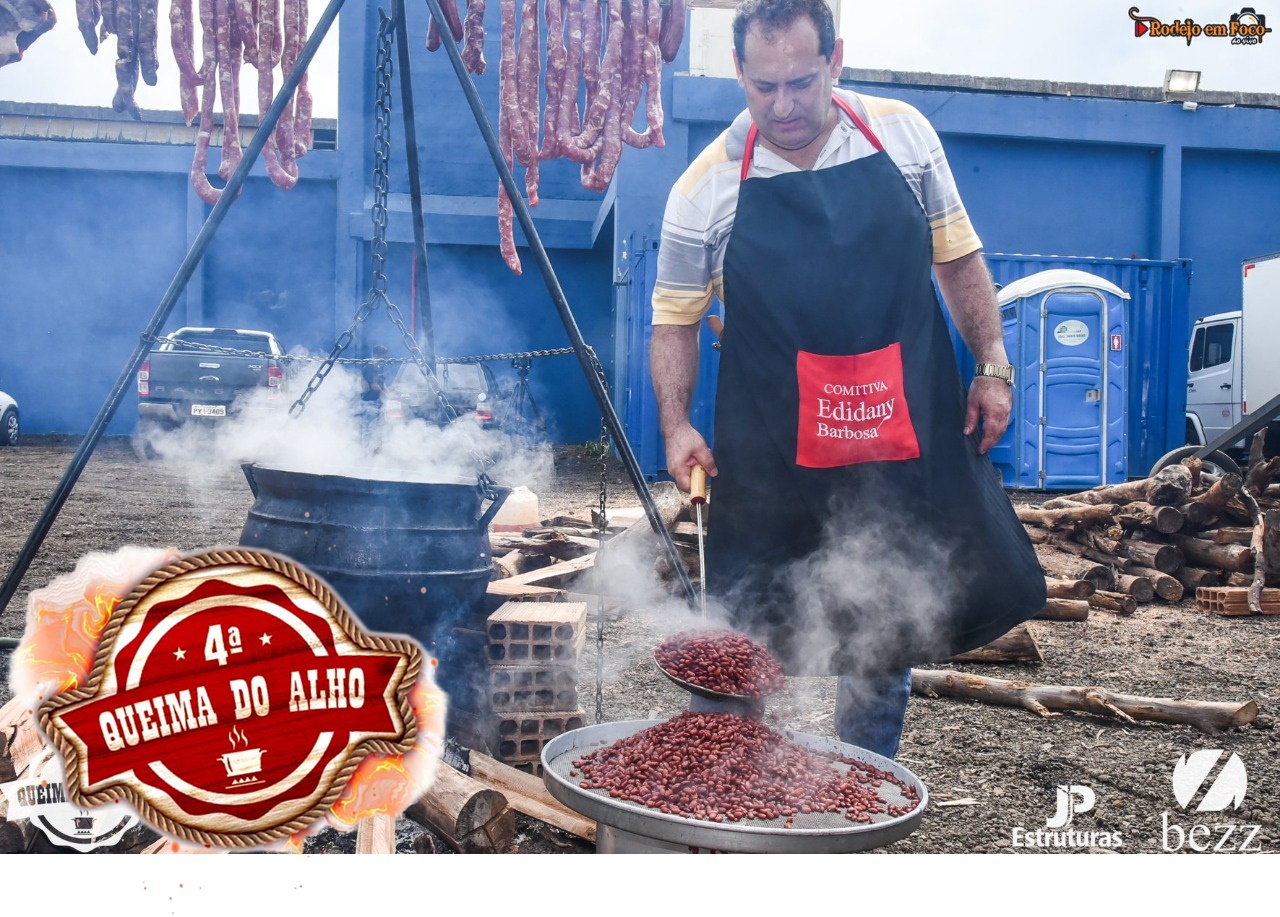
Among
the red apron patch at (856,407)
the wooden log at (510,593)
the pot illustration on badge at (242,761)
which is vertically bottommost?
the pot illustration on badge at (242,761)

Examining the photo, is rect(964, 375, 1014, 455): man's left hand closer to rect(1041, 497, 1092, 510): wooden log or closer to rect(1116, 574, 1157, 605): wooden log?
rect(1116, 574, 1157, 605): wooden log

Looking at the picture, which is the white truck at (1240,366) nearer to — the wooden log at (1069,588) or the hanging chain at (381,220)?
the wooden log at (1069,588)

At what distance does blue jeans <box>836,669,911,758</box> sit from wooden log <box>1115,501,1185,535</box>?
3.05 m

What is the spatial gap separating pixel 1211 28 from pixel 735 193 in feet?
4.25

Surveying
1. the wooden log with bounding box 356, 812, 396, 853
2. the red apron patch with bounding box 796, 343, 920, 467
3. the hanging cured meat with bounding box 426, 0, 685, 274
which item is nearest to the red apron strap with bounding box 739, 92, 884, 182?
the hanging cured meat with bounding box 426, 0, 685, 274

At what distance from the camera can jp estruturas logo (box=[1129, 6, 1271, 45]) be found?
240 cm

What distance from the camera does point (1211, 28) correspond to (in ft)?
7.93

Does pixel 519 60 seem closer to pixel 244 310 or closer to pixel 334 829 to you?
pixel 244 310

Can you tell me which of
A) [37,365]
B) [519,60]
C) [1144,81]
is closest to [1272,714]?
[1144,81]

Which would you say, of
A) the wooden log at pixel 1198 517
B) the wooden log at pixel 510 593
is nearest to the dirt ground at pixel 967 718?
the wooden log at pixel 510 593

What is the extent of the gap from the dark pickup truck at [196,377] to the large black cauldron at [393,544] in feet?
1.30

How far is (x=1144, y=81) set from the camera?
2.56 m

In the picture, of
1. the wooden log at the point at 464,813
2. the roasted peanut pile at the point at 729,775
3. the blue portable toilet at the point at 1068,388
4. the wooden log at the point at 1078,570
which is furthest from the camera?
the wooden log at the point at 1078,570

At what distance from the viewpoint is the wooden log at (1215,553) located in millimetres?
4906
